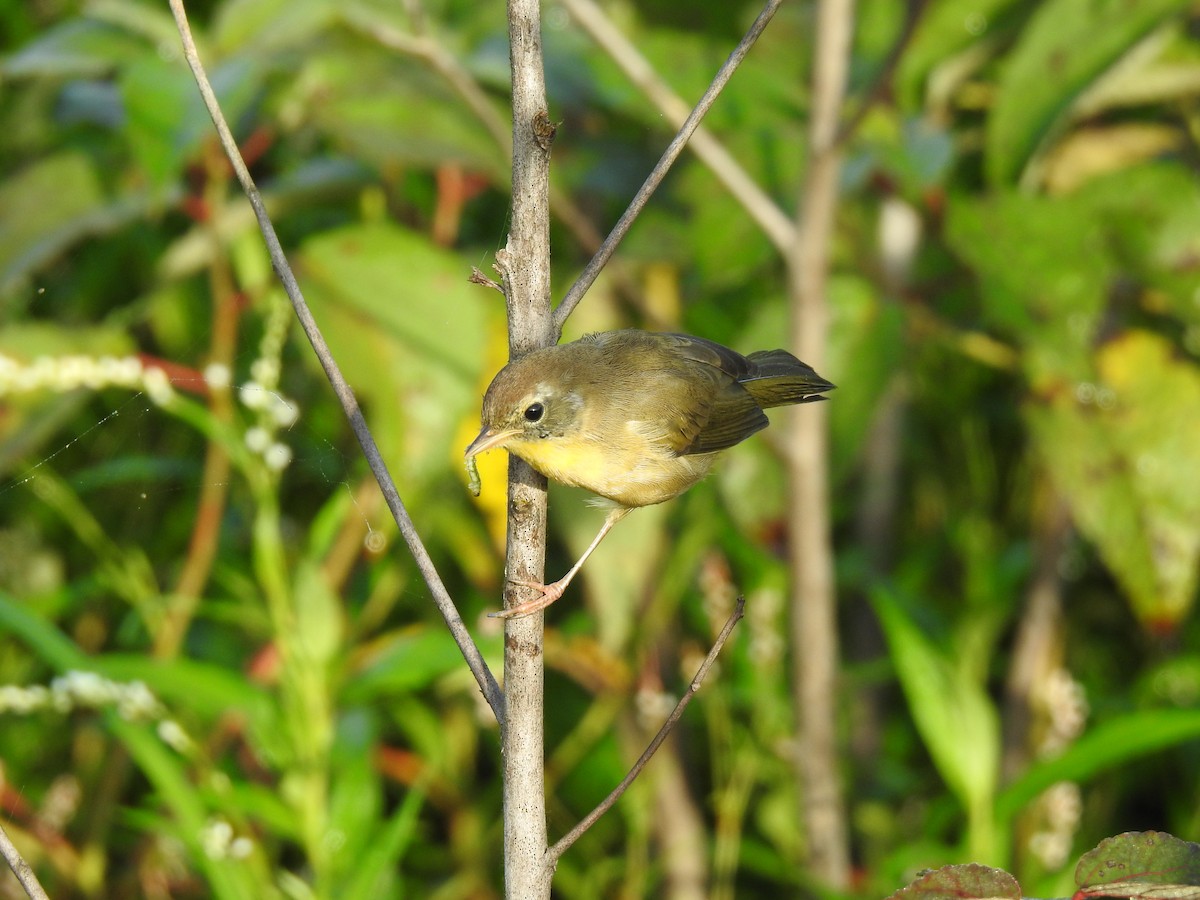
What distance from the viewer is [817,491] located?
2660 millimetres

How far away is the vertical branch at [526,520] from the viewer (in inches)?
48.0

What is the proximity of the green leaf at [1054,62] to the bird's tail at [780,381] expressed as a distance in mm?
900

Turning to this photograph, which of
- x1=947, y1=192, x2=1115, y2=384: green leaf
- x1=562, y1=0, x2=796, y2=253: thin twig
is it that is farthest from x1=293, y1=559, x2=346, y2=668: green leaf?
x1=947, y1=192, x2=1115, y2=384: green leaf

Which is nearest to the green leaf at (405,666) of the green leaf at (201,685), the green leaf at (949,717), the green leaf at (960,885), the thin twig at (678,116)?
the green leaf at (201,685)

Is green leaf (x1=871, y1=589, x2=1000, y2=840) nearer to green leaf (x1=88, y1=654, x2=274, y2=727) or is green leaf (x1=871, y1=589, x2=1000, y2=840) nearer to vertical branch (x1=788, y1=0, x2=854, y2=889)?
vertical branch (x1=788, y1=0, x2=854, y2=889)

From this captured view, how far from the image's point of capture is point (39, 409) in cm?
269

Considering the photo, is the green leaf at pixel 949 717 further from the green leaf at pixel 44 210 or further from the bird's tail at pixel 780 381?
the green leaf at pixel 44 210

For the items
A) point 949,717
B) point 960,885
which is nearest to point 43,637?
point 949,717

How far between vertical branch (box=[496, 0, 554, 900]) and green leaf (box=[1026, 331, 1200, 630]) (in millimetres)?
1759

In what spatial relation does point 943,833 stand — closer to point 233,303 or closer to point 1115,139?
point 1115,139

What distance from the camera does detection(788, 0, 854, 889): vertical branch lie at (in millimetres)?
2521

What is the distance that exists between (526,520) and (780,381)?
100 centimetres

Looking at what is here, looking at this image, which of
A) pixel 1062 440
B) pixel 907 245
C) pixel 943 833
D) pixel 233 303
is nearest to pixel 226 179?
pixel 233 303

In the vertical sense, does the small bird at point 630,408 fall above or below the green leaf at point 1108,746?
above
